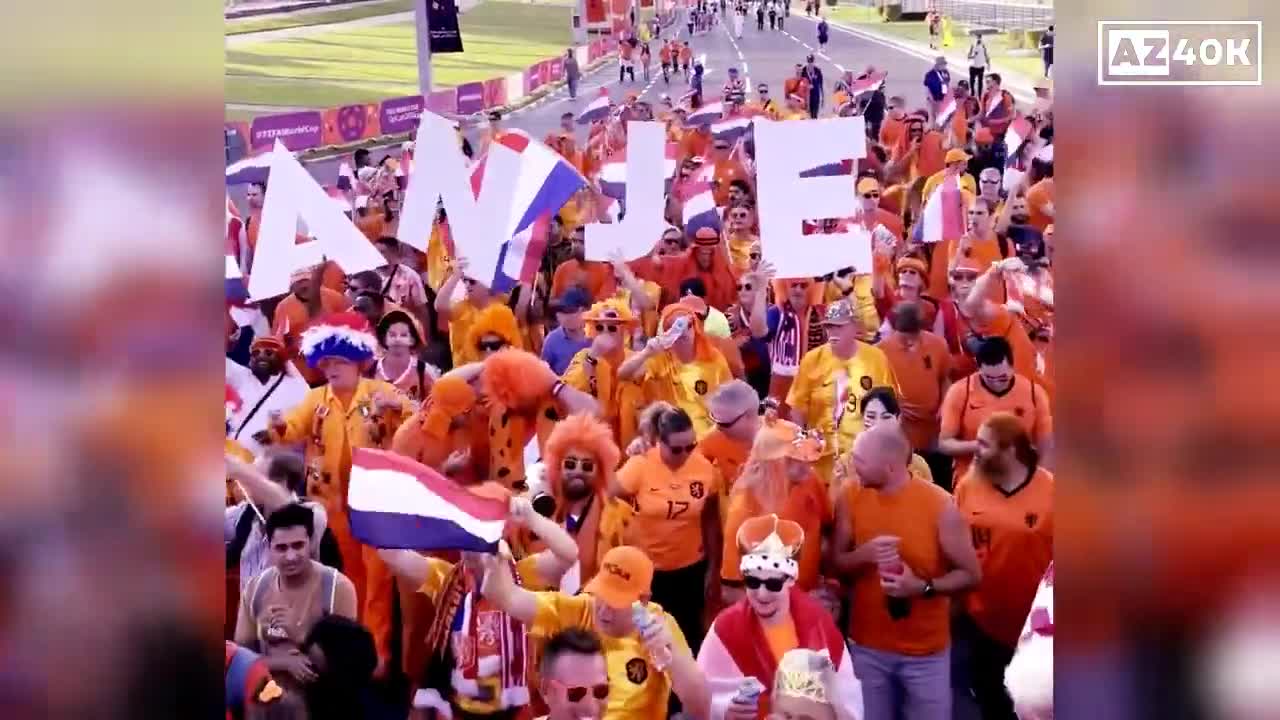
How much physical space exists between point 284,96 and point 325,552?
1114 inches

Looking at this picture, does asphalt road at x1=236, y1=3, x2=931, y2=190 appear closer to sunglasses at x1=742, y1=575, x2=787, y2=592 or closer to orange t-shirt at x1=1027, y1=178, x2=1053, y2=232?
orange t-shirt at x1=1027, y1=178, x2=1053, y2=232

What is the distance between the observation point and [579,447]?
17.1 feet

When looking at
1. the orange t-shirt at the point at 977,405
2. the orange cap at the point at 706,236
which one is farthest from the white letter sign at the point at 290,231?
the orange cap at the point at 706,236

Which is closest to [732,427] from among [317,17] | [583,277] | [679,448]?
[679,448]

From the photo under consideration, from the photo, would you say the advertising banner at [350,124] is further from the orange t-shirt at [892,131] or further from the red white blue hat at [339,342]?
the red white blue hat at [339,342]

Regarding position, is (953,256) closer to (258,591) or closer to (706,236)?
(706,236)

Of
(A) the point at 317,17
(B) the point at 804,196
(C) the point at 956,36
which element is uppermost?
(A) the point at 317,17

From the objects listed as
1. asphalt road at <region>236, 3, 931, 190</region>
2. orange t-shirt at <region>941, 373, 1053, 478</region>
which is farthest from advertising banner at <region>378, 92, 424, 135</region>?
orange t-shirt at <region>941, 373, 1053, 478</region>

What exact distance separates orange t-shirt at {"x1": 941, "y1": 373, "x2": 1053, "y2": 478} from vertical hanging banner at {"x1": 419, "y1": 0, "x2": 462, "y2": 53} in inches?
230

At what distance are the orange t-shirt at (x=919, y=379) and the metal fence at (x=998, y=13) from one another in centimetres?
1814

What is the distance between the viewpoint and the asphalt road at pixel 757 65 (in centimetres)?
2234

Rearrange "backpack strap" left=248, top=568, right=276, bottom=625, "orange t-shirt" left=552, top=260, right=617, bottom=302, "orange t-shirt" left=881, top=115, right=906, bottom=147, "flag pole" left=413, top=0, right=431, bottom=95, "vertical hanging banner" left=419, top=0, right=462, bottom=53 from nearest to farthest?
"backpack strap" left=248, top=568, right=276, bottom=625 < "orange t-shirt" left=552, top=260, right=617, bottom=302 < "flag pole" left=413, top=0, right=431, bottom=95 < "vertical hanging banner" left=419, top=0, right=462, bottom=53 < "orange t-shirt" left=881, top=115, right=906, bottom=147

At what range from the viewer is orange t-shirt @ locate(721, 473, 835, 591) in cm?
502

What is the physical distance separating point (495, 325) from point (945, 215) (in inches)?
103
